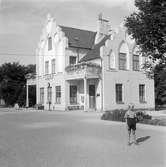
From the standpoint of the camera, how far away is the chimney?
39312mm

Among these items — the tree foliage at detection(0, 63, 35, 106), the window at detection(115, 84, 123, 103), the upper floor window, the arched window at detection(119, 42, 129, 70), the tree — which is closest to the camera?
the tree

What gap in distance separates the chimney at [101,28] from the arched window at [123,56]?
5.20 m

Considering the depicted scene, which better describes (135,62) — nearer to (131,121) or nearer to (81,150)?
(131,121)

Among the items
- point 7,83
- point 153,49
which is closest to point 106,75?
point 153,49

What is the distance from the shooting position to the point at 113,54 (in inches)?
1320

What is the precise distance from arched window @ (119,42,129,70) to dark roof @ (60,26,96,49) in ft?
16.4

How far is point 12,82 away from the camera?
4706 centimetres

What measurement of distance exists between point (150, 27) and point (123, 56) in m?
20.2

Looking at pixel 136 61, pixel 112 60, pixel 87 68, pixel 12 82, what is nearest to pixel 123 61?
pixel 112 60

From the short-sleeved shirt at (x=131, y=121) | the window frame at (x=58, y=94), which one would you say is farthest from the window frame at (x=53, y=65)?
the short-sleeved shirt at (x=131, y=121)

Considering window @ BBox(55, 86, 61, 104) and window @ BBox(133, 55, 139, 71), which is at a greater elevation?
window @ BBox(133, 55, 139, 71)

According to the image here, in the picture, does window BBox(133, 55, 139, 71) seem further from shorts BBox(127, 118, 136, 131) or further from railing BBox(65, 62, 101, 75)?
shorts BBox(127, 118, 136, 131)

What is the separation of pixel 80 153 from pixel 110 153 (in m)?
0.95

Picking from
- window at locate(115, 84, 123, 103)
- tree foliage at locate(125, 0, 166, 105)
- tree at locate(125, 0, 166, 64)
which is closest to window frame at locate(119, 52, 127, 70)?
window at locate(115, 84, 123, 103)
